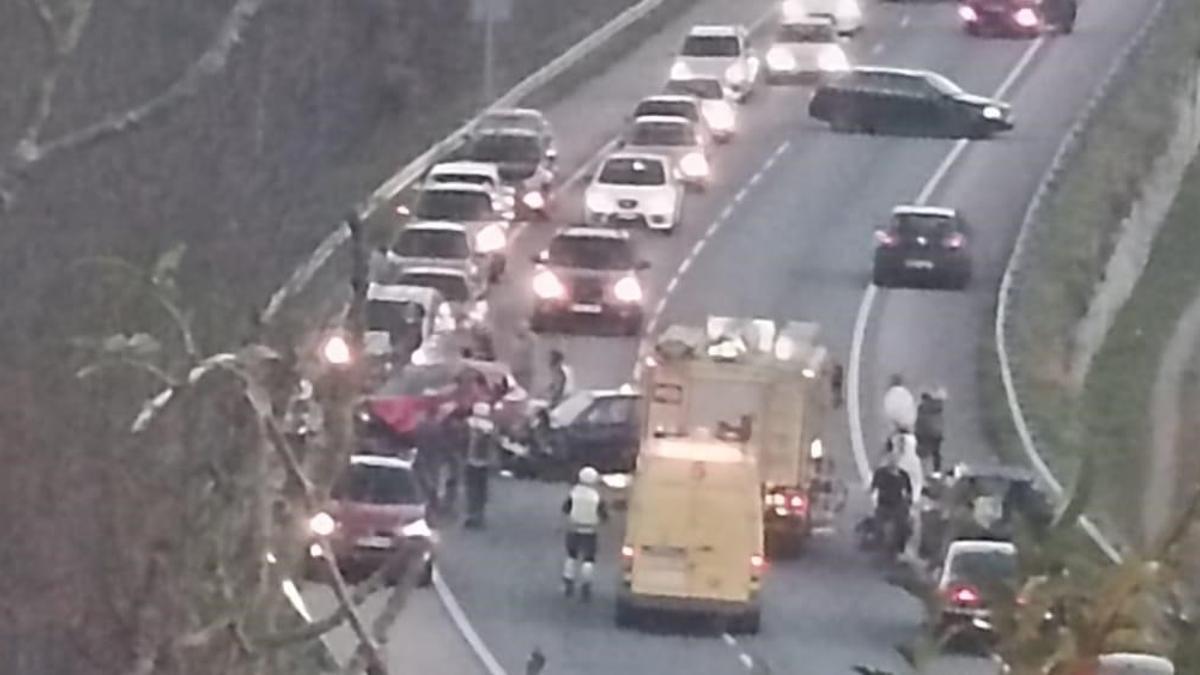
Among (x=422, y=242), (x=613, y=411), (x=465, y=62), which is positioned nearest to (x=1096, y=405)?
(x=613, y=411)

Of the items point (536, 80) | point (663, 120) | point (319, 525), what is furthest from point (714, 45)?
point (319, 525)

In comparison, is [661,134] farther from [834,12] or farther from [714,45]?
[834,12]

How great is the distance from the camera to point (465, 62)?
21.6ft

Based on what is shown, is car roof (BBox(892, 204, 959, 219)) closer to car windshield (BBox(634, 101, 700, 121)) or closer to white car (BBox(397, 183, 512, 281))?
car windshield (BBox(634, 101, 700, 121))

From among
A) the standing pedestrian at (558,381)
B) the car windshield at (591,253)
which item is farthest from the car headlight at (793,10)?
the standing pedestrian at (558,381)

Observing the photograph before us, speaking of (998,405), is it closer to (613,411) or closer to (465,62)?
(613,411)

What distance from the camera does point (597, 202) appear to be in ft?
23.1

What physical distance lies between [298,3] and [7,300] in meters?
1.27

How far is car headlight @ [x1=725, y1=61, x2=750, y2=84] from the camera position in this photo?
7.13 meters

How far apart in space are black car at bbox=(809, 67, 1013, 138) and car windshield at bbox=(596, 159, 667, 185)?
0.48m

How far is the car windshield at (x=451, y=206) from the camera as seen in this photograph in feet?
19.9

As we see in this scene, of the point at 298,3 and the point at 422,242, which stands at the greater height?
the point at 298,3

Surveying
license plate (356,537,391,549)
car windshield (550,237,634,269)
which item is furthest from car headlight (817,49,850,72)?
license plate (356,537,391,549)

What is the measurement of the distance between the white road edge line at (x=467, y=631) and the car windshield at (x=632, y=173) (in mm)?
2111
